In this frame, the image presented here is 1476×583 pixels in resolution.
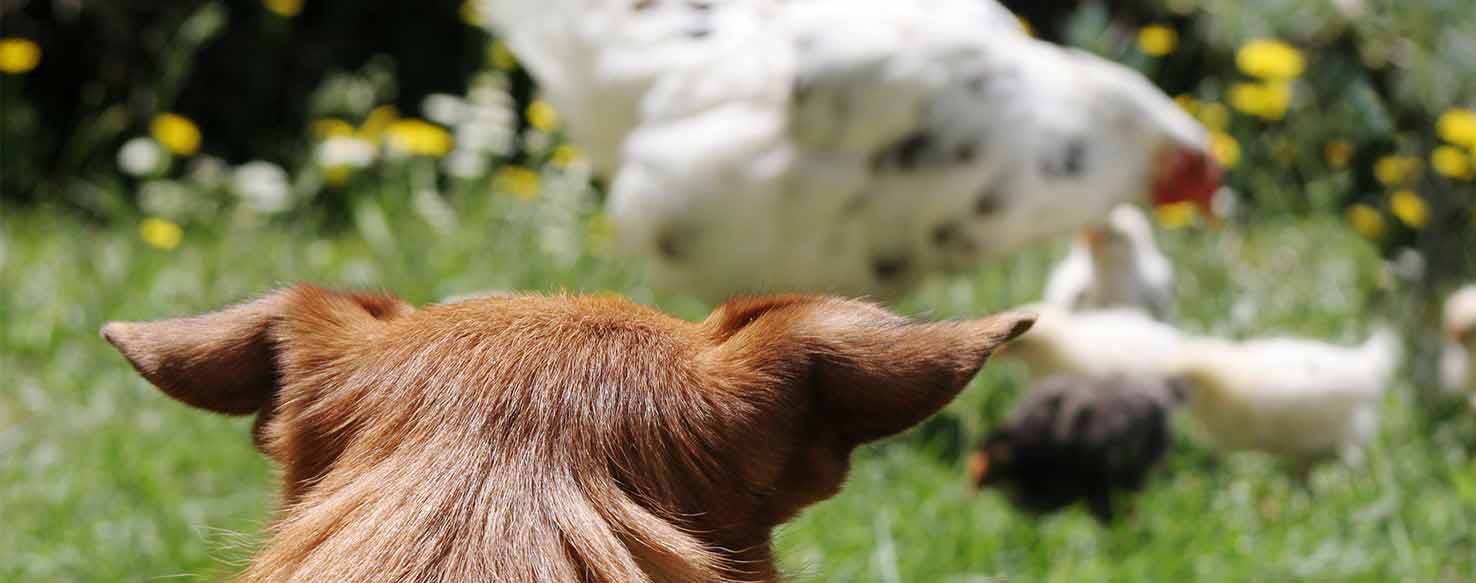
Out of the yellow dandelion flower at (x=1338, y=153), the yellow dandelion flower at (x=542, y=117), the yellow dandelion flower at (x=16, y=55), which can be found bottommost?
the yellow dandelion flower at (x=1338, y=153)

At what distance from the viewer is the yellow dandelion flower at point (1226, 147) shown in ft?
17.5

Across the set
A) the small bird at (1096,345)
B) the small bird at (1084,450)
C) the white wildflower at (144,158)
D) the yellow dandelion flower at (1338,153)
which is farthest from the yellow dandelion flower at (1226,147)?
the white wildflower at (144,158)

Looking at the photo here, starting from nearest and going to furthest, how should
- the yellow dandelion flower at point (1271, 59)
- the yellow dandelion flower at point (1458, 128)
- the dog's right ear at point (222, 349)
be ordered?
the dog's right ear at point (222, 349)
the yellow dandelion flower at point (1458, 128)
the yellow dandelion flower at point (1271, 59)

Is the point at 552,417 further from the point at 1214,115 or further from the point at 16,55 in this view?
the point at 1214,115

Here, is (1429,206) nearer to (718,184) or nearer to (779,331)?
(718,184)

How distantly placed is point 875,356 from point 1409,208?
3287mm

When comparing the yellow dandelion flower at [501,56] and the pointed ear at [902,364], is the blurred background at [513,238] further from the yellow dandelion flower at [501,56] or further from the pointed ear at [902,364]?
the pointed ear at [902,364]

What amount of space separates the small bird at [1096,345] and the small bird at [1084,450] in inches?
7.6

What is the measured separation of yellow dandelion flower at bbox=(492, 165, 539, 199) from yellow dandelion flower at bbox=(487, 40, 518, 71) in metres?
0.41

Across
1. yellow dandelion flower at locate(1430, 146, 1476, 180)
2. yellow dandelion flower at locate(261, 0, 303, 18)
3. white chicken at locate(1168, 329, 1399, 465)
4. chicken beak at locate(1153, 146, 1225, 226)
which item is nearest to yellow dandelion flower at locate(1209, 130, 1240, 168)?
yellow dandelion flower at locate(1430, 146, 1476, 180)

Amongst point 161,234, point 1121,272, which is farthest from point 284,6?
point 1121,272

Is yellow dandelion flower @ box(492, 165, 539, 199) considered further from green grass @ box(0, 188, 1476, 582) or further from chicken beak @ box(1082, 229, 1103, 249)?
chicken beak @ box(1082, 229, 1103, 249)

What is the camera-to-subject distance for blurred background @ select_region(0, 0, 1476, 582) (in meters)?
3.15

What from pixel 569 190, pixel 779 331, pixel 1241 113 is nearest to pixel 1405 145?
pixel 1241 113
